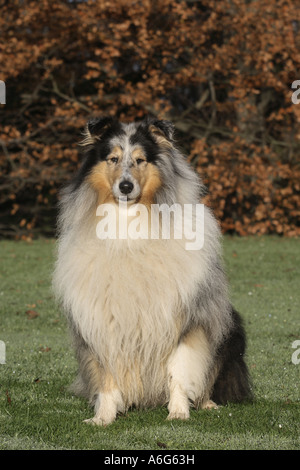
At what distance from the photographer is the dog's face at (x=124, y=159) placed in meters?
4.59

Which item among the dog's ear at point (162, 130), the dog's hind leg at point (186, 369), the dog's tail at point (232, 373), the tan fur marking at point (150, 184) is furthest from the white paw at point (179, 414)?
the dog's ear at point (162, 130)

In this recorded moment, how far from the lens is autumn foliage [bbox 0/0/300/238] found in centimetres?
1645

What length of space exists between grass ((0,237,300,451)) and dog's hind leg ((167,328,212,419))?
112 mm

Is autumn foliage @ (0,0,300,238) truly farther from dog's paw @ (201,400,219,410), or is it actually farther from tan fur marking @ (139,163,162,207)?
tan fur marking @ (139,163,162,207)

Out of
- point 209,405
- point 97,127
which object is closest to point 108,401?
point 209,405

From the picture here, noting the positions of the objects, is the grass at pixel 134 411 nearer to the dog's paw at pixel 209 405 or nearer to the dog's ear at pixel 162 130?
the dog's paw at pixel 209 405

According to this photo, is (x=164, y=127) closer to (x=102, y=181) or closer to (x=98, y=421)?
(x=102, y=181)

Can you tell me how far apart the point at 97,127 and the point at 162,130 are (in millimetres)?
435

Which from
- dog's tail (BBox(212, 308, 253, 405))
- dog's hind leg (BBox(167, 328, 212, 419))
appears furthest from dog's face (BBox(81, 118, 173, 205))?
dog's tail (BBox(212, 308, 253, 405))

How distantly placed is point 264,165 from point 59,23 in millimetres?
6053

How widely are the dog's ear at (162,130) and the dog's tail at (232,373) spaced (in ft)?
4.43

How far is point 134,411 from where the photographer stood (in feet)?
16.2

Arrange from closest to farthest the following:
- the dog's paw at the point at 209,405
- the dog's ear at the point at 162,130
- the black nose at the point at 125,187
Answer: the black nose at the point at 125,187
the dog's ear at the point at 162,130
the dog's paw at the point at 209,405

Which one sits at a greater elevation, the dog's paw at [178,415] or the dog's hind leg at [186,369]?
the dog's hind leg at [186,369]
